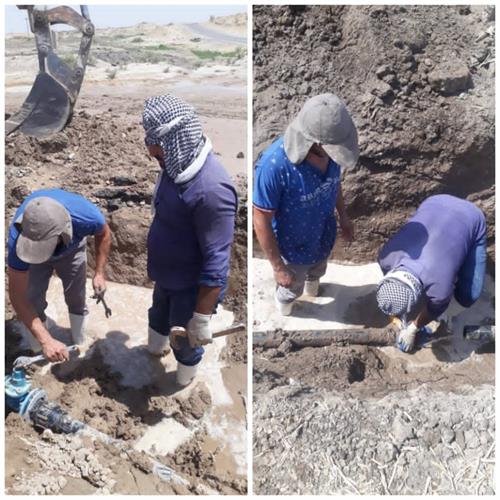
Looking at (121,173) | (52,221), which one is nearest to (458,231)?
(52,221)

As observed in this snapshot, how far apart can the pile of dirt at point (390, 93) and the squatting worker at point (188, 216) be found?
1.69 meters

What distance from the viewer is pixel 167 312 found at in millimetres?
3080

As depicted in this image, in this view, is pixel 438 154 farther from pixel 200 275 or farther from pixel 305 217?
pixel 200 275

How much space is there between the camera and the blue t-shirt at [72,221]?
2.68 meters

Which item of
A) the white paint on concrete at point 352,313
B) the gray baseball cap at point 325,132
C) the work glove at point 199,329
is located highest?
the gray baseball cap at point 325,132

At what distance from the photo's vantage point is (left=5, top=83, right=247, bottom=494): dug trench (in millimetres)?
2568

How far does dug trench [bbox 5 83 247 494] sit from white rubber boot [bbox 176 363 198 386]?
2.2 inches

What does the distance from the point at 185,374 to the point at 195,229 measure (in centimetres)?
103

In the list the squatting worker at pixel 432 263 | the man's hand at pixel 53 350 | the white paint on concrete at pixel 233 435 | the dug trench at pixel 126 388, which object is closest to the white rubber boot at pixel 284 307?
the dug trench at pixel 126 388

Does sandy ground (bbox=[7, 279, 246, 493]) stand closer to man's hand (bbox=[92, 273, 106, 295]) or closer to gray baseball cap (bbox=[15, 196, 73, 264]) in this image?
man's hand (bbox=[92, 273, 106, 295])

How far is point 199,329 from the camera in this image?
8.70ft

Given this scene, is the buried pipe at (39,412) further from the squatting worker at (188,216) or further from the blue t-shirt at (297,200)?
the blue t-shirt at (297,200)

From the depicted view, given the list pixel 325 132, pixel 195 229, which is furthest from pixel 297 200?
pixel 195 229

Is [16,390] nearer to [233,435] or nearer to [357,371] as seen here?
[233,435]
